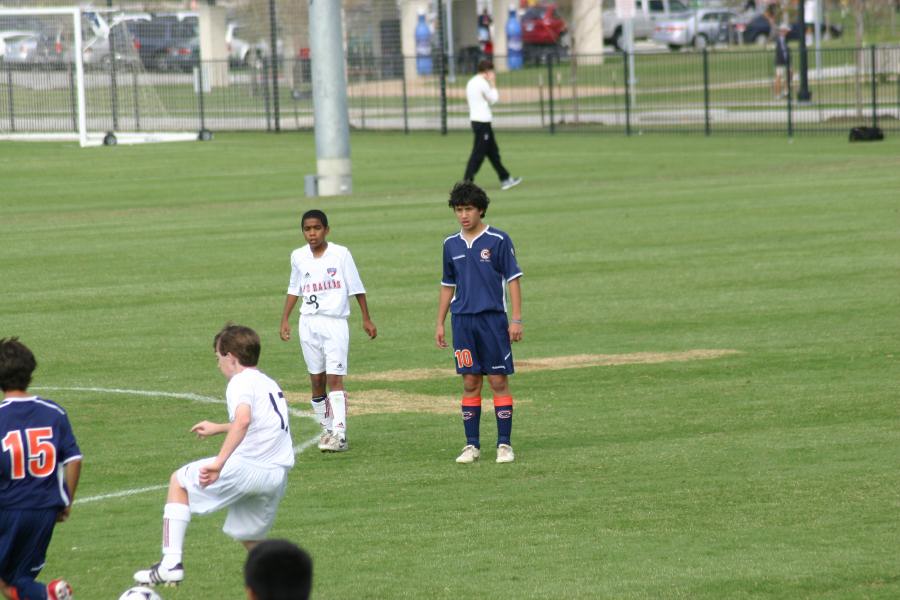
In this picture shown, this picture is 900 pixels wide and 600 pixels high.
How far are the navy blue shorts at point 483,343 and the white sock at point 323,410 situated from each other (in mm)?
1354

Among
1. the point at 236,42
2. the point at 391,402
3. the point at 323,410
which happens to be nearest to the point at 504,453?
the point at 323,410

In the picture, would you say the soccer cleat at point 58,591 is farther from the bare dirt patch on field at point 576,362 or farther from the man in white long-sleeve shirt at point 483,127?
the man in white long-sleeve shirt at point 483,127

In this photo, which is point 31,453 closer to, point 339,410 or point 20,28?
point 339,410

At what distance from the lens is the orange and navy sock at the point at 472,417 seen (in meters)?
11.7

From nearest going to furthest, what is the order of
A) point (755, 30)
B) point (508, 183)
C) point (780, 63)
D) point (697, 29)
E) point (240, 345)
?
point (240, 345) → point (508, 183) → point (780, 63) → point (697, 29) → point (755, 30)

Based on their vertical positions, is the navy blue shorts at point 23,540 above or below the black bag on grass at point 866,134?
A: below

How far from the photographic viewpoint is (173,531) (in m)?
8.15

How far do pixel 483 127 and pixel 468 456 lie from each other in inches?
760

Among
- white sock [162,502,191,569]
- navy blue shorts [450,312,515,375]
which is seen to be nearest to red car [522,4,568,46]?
navy blue shorts [450,312,515,375]

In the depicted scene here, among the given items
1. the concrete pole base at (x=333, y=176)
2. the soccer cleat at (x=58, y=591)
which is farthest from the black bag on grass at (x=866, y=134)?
the soccer cleat at (x=58, y=591)

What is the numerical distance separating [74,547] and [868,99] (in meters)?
42.8

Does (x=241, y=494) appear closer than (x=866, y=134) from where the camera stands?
Yes

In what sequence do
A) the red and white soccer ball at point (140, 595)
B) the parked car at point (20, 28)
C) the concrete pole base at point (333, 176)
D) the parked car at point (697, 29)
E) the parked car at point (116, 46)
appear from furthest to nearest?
the parked car at point (697, 29)
the parked car at point (20, 28)
the parked car at point (116, 46)
the concrete pole base at point (333, 176)
the red and white soccer ball at point (140, 595)

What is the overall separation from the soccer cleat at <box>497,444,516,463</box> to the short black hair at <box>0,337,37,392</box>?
4.84m
